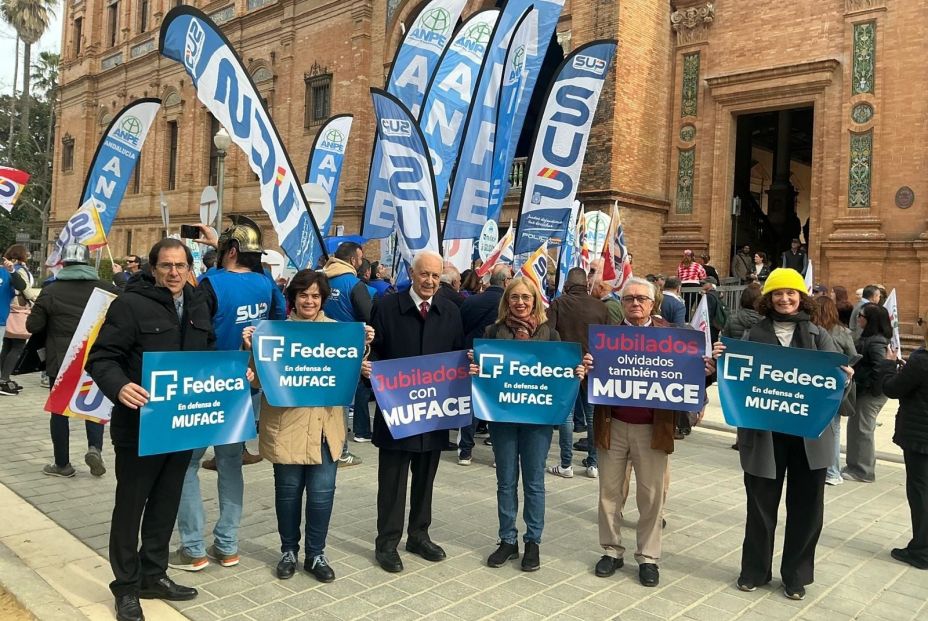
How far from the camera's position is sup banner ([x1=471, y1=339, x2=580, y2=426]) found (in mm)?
4656

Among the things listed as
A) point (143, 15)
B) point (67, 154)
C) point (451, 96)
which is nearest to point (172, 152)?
point (143, 15)

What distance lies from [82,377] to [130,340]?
889 mm

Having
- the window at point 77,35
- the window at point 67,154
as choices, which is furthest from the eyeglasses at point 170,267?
the window at point 77,35

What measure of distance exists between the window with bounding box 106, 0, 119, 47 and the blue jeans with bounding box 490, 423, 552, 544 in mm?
41630

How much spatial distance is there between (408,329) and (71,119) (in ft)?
144

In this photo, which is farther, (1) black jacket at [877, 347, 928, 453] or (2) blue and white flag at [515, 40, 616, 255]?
(2) blue and white flag at [515, 40, 616, 255]

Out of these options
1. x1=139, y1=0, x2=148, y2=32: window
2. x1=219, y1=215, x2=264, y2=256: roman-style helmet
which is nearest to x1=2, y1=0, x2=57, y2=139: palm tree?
x1=139, y1=0, x2=148, y2=32: window

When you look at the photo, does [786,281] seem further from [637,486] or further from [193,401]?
[193,401]

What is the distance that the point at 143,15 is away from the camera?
36.1 metres

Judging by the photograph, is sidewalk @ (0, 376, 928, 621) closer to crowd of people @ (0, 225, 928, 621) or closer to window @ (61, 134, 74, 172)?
crowd of people @ (0, 225, 928, 621)

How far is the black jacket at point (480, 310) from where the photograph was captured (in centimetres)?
689

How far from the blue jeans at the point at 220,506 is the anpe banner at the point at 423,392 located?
1.00 meters

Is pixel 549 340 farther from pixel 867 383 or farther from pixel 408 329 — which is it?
pixel 867 383

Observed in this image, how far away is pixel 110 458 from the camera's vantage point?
23.6ft
